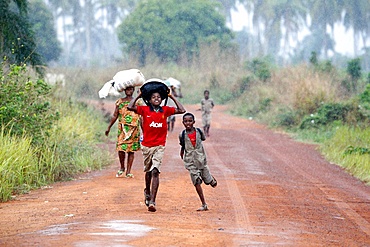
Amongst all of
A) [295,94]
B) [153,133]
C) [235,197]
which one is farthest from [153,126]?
[295,94]

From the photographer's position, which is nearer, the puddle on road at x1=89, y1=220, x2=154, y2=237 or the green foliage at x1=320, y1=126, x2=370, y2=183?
the puddle on road at x1=89, y1=220, x2=154, y2=237

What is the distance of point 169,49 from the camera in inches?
1902

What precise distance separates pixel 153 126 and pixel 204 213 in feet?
3.92

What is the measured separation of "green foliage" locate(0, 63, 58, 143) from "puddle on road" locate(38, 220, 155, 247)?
437 centimetres

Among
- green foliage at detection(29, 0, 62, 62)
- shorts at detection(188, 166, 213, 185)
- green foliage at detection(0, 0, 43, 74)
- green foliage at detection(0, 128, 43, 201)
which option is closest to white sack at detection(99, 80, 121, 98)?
green foliage at detection(0, 128, 43, 201)

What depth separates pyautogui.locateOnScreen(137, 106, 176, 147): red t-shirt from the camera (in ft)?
26.3

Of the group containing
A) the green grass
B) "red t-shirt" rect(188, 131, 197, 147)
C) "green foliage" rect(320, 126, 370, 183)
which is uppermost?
"red t-shirt" rect(188, 131, 197, 147)

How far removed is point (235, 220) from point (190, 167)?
3.06 feet

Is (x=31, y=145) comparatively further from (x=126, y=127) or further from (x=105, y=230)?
(x=105, y=230)

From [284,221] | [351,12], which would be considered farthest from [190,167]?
[351,12]

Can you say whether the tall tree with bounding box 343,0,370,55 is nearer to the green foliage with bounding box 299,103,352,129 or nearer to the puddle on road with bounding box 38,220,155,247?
the green foliage with bounding box 299,103,352,129

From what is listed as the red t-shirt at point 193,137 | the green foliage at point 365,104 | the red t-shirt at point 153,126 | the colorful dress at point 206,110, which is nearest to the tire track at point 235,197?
the red t-shirt at point 193,137

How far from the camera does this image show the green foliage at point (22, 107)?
36.9ft

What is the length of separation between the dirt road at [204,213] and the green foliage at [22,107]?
116 centimetres
